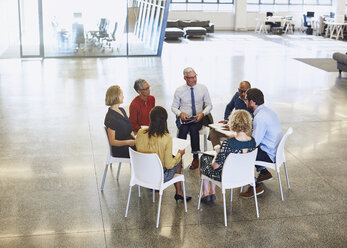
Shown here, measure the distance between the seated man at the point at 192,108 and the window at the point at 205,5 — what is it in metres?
20.4

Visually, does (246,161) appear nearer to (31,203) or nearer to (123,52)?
(31,203)

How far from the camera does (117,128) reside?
564 cm

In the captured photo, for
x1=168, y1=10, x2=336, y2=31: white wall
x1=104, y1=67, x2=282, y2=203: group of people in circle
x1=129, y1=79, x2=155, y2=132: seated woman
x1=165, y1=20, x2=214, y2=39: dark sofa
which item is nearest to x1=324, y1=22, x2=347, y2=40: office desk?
x1=168, y1=10, x2=336, y2=31: white wall

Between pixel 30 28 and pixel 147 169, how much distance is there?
1257 cm

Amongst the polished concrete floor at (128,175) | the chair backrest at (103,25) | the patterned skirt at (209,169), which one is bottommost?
the polished concrete floor at (128,175)

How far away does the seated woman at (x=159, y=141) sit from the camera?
4980 mm

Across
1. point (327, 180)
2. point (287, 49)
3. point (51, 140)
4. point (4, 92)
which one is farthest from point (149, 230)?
point (287, 49)

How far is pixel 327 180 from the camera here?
247 inches

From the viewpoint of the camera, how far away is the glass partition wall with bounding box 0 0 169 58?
1627cm

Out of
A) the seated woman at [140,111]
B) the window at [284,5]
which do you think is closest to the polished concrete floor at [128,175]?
the seated woman at [140,111]

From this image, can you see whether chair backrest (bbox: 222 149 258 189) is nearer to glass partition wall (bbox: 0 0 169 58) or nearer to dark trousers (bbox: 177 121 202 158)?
dark trousers (bbox: 177 121 202 158)

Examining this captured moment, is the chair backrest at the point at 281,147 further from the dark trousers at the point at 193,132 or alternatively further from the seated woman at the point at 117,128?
the seated woman at the point at 117,128

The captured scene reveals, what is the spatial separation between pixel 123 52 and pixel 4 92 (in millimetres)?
6726

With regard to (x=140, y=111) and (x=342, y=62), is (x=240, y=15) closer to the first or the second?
(x=342, y=62)
